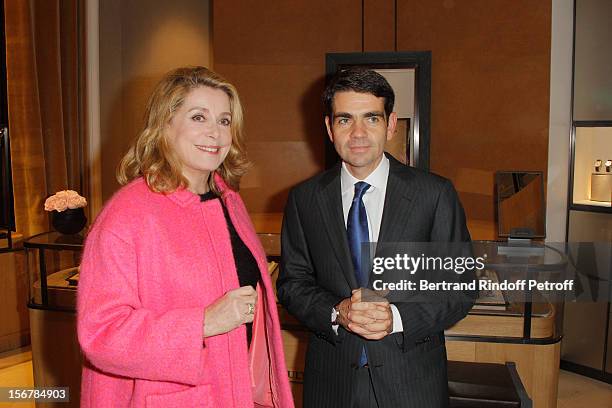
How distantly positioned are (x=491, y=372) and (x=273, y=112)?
2.74 m

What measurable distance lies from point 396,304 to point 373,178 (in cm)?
39

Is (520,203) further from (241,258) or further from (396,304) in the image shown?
(241,258)

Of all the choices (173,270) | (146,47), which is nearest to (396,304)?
(173,270)

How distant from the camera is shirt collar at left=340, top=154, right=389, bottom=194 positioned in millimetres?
1797

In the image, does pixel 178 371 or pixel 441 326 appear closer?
pixel 178 371

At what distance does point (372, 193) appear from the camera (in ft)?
5.90

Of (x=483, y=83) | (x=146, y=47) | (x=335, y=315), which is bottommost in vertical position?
(x=335, y=315)

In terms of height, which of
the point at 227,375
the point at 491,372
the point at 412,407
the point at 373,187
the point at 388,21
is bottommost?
the point at 491,372

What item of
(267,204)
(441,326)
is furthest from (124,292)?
(267,204)

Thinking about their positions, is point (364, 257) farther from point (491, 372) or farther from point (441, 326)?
point (491, 372)

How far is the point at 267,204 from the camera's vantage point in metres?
4.55

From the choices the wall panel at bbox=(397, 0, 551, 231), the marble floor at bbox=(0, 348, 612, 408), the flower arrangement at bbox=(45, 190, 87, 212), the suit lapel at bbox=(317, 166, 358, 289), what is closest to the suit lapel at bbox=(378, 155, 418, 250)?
the suit lapel at bbox=(317, 166, 358, 289)

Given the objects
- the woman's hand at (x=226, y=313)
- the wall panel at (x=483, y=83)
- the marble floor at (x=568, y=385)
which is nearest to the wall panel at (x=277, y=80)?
the wall panel at (x=483, y=83)

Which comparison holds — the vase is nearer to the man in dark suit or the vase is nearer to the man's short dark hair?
the man in dark suit
